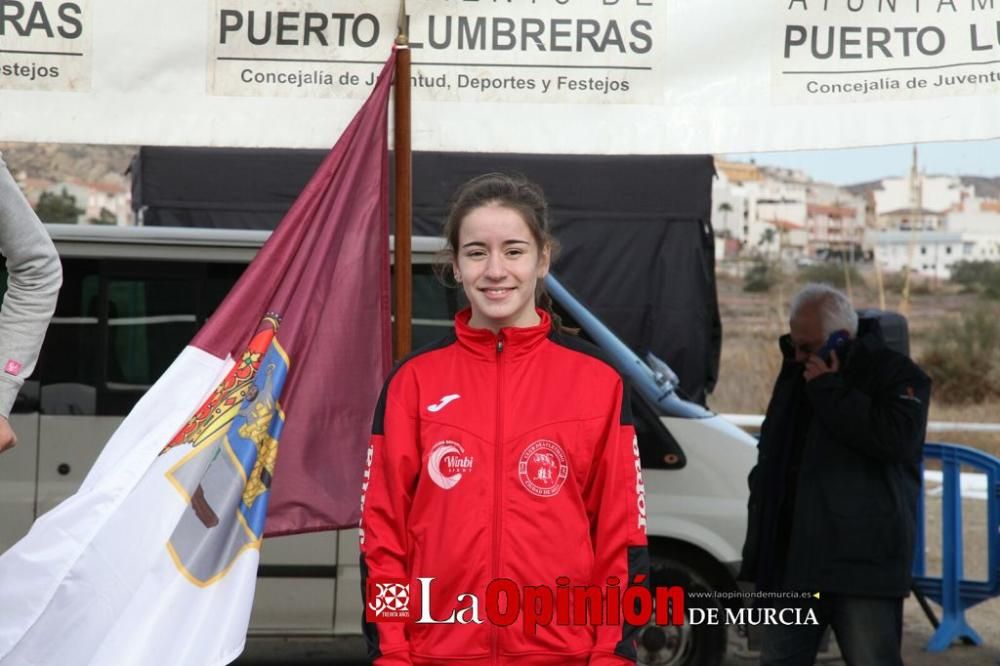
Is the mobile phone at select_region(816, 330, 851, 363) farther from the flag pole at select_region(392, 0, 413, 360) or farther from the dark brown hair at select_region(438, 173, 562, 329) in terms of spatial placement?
the dark brown hair at select_region(438, 173, 562, 329)

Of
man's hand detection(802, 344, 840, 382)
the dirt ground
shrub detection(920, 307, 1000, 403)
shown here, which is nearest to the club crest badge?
man's hand detection(802, 344, 840, 382)

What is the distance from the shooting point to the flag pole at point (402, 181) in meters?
4.06

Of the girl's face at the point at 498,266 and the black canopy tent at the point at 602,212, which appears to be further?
the black canopy tent at the point at 602,212

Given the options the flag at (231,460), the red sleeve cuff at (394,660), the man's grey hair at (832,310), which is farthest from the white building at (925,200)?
the red sleeve cuff at (394,660)

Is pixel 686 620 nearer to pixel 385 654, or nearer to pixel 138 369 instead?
pixel 138 369

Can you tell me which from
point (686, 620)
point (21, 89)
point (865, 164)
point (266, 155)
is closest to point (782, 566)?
point (686, 620)

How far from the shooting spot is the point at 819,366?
5059mm

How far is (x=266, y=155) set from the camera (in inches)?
513

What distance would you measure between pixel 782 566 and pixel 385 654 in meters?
2.53

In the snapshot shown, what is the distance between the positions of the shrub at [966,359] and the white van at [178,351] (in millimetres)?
19675

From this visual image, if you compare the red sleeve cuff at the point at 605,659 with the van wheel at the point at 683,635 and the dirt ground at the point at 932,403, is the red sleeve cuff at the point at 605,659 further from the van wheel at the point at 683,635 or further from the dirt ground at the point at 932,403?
the dirt ground at the point at 932,403

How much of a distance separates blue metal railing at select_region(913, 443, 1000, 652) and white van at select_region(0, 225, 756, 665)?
1.65 meters

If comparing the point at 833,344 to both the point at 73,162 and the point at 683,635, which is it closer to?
the point at 683,635

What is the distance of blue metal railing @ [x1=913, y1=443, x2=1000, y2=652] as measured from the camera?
7.84 meters
